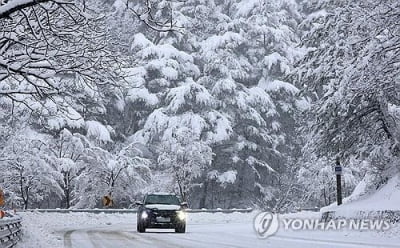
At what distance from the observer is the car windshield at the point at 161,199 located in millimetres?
25812

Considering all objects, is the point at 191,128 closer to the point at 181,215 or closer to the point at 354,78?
the point at 181,215

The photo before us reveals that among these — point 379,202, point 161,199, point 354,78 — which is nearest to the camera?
point 354,78

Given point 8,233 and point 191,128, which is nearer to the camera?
point 8,233

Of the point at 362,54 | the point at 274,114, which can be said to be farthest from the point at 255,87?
the point at 362,54

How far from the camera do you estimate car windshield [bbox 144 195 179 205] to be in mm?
25812

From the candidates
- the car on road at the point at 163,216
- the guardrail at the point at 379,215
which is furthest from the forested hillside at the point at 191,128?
the guardrail at the point at 379,215

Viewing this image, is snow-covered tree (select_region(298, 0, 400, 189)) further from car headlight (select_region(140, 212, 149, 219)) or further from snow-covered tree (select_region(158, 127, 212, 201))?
snow-covered tree (select_region(158, 127, 212, 201))

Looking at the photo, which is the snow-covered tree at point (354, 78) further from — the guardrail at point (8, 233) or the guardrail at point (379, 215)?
the guardrail at point (8, 233)

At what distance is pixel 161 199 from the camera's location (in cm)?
2609

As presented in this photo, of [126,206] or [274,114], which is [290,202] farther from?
[126,206]

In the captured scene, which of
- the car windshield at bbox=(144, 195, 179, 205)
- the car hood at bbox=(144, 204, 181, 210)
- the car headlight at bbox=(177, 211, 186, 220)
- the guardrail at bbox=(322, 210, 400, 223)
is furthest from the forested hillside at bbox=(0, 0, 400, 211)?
the guardrail at bbox=(322, 210, 400, 223)

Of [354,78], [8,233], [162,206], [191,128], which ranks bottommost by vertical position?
[8,233]

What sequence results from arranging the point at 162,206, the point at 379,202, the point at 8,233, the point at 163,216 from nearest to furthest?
the point at 8,233, the point at 379,202, the point at 163,216, the point at 162,206

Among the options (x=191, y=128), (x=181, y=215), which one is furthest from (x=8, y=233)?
(x=191, y=128)
